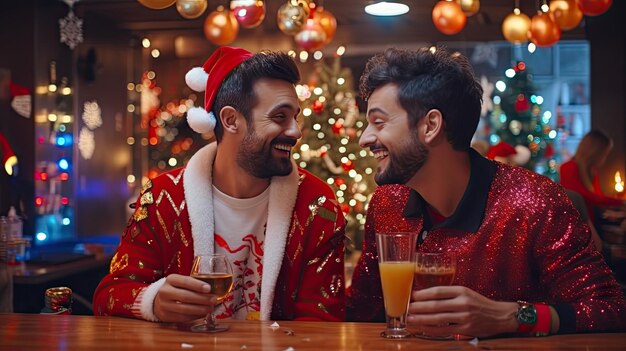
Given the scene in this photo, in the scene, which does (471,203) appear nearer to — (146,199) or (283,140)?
(283,140)

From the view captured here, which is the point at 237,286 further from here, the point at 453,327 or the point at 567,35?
the point at 567,35

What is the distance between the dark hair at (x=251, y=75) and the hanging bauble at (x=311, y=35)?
2.74 metres

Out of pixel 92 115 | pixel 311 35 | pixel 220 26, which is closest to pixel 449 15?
pixel 311 35

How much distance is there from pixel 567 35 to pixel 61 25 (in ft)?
18.9

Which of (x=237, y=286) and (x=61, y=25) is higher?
(x=61, y=25)

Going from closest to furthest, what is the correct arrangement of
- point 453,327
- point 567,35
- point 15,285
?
1. point 453,327
2. point 15,285
3. point 567,35

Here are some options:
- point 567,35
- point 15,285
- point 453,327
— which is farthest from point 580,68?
point 453,327

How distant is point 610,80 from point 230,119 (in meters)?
7.08

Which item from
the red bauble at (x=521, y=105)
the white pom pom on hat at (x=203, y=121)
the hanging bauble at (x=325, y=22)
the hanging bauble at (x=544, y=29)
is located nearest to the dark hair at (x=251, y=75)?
the white pom pom on hat at (x=203, y=121)

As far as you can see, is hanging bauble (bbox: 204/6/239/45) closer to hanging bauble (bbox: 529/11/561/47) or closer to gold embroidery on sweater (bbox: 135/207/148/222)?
hanging bauble (bbox: 529/11/561/47)

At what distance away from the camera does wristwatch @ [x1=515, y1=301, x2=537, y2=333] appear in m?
1.82

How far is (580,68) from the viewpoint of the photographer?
9.10 metres

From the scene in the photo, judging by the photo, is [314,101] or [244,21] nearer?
[244,21]

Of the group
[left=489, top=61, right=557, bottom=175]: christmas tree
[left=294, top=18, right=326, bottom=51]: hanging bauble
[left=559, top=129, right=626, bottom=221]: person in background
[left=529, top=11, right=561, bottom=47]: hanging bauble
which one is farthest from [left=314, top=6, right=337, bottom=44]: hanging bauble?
[left=489, top=61, right=557, bottom=175]: christmas tree
